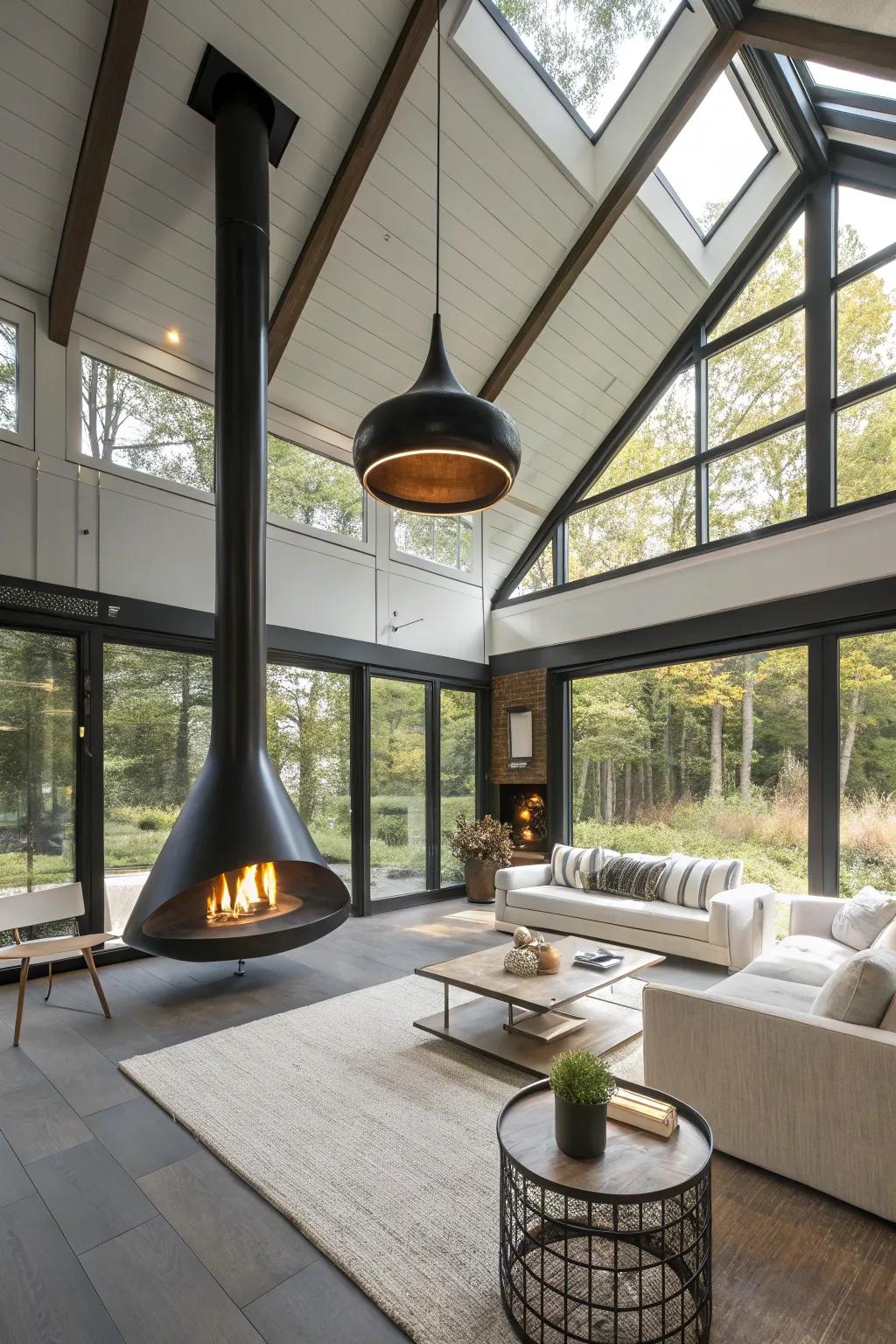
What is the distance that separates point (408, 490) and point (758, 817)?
4280 mm

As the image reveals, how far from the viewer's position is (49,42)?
3797 millimetres

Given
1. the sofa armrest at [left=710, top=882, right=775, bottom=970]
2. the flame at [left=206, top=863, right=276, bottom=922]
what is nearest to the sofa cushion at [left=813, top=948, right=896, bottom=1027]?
the sofa armrest at [left=710, top=882, right=775, bottom=970]

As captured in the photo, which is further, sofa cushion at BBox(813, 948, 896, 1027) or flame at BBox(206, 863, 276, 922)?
flame at BBox(206, 863, 276, 922)

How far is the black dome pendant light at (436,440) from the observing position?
234cm

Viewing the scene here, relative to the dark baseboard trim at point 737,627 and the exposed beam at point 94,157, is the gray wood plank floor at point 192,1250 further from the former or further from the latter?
the exposed beam at point 94,157

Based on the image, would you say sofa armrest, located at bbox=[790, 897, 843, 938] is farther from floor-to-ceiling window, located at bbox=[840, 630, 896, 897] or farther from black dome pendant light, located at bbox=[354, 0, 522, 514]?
black dome pendant light, located at bbox=[354, 0, 522, 514]

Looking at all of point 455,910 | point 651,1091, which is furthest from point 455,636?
point 651,1091

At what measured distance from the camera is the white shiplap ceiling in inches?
158

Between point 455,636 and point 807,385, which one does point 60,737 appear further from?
point 807,385

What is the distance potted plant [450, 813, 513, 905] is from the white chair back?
375 centimetres

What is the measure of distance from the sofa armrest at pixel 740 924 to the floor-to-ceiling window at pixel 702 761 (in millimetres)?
815

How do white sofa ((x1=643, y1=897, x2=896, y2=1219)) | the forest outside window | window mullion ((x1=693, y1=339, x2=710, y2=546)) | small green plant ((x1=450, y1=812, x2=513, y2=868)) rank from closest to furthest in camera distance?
white sofa ((x1=643, y1=897, x2=896, y2=1219))
the forest outside window
window mullion ((x1=693, y1=339, x2=710, y2=546))
small green plant ((x1=450, y1=812, x2=513, y2=868))

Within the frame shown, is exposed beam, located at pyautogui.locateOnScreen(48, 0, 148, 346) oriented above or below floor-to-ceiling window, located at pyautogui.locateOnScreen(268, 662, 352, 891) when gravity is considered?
above

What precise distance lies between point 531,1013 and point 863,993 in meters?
1.81
